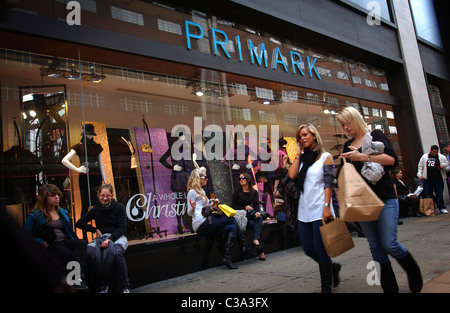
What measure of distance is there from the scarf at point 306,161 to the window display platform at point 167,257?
2.55 meters

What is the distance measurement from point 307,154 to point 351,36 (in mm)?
7852

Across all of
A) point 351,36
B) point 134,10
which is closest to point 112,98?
point 134,10

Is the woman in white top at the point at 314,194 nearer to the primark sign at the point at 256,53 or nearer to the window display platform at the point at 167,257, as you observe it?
the window display platform at the point at 167,257

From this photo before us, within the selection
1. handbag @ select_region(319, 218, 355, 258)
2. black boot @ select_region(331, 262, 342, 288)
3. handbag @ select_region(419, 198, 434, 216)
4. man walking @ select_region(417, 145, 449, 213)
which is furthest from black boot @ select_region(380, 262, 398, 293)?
man walking @ select_region(417, 145, 449, 213)

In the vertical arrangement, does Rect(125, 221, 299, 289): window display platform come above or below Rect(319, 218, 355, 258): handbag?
below

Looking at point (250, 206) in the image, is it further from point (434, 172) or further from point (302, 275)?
point (434, 172)

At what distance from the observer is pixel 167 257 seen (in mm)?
5207

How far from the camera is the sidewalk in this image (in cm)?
366

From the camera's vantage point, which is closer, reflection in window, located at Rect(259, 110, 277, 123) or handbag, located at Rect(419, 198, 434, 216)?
reflection in window, located at Rect(259, 110, 277, 123)

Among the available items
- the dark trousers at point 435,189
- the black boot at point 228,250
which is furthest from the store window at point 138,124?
the dark trousers at point 435,189

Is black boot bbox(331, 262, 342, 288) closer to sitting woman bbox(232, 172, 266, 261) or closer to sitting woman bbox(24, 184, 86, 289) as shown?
sitting woman bbox(232, 172, 266, 261)

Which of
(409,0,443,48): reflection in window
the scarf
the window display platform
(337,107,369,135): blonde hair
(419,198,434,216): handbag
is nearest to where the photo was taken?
(409,0,443,48): reflection in window

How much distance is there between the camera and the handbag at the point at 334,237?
314cm

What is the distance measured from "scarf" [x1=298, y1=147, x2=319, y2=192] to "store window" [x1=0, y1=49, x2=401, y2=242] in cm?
273
